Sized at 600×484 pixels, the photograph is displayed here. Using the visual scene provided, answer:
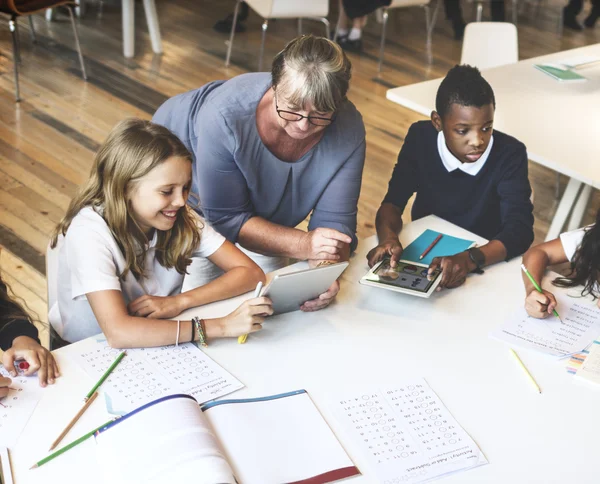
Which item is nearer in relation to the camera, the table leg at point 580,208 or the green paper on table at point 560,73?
the table leg at point 580,208

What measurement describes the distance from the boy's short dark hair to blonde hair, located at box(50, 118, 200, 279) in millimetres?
858

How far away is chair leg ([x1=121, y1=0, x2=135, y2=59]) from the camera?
4875mm

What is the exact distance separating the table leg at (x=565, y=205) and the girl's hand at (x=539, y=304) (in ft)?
4.48

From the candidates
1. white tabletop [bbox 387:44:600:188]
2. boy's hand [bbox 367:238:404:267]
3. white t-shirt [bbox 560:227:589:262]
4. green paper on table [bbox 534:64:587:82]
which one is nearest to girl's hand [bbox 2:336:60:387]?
boy's hand [bbox 367:238:404:267]

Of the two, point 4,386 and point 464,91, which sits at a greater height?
point 464,91

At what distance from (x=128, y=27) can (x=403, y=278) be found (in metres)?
3.76

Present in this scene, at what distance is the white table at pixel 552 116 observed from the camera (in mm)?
2568

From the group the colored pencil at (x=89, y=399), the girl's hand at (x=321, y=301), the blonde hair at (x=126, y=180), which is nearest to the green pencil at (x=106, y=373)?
the colored pencil at (x=89, y=399)

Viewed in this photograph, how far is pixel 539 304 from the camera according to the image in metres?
1.72

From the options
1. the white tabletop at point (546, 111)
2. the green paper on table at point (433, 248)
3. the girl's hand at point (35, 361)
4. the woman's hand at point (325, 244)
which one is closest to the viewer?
the girl's hand at point (35, 361)

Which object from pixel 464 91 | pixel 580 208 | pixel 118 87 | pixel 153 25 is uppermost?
pixel 464 91

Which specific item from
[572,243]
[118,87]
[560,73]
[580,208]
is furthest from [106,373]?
[118,87]

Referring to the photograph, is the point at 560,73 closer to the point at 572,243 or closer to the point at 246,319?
the point at 572,243

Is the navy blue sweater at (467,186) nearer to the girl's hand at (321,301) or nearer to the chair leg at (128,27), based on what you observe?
the girl's hand at (321,301)
